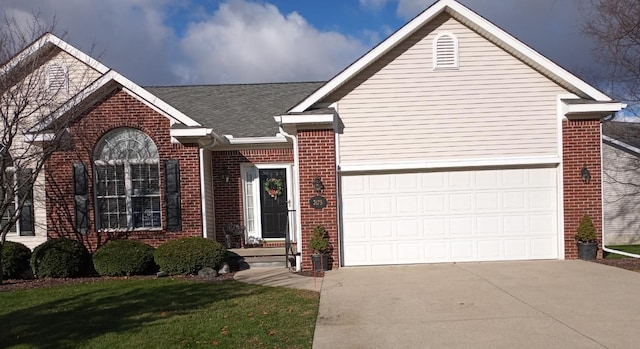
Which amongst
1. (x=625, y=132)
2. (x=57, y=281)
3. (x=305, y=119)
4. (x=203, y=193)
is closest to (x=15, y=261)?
(x=57, y=281)

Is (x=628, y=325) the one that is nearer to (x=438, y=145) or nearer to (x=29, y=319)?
(x=438, y=145)

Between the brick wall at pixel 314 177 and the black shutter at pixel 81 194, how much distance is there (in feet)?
17.0

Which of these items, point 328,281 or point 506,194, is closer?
point 328,281

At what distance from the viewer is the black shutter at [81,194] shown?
39.4ft

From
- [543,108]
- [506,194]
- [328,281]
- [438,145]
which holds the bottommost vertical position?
[328,281]

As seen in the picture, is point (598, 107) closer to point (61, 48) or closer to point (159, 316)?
point (159, 316)

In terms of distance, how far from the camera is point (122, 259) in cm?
1096

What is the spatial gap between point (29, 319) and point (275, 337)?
388cm

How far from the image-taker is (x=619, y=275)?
370 inches

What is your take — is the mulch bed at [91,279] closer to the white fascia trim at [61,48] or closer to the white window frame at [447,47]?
the white fascia trim at [61,48]

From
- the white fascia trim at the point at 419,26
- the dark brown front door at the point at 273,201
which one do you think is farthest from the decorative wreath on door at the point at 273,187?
the white fascia trim at the point at 419,26

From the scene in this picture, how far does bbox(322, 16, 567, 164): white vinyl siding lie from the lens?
445 inches

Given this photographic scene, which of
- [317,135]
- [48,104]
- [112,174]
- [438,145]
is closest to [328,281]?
[317,135]

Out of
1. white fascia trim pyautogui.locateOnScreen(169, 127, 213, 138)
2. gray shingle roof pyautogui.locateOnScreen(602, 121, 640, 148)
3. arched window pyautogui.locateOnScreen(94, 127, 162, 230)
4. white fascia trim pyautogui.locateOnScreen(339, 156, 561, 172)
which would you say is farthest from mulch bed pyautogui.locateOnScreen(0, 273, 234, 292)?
gray shingle roof pyautogui.locateOnScreen(602, 121, 640, 148)
